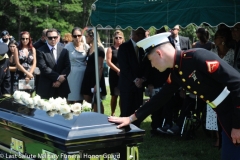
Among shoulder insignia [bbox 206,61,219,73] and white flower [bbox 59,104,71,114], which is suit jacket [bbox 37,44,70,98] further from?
shoulder insignia [bbox 206,61,219,73]

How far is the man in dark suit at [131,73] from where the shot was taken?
263 inches

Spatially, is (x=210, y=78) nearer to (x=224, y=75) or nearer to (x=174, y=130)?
(x=224, y=75)

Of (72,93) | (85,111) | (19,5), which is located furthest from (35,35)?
(85,111)

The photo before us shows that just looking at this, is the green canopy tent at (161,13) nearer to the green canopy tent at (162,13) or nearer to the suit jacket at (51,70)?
the green canopy tent at (162,13)

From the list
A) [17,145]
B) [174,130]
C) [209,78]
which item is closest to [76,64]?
[174,130]

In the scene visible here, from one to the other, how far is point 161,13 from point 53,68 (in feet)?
7.27

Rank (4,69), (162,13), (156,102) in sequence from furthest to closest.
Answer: (4,69) < (162,13) < (156,102)

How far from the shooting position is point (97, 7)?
628 cm

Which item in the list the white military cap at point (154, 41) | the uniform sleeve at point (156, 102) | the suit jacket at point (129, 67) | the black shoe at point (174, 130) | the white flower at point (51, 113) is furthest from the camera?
the black shoe at point (174, 130)

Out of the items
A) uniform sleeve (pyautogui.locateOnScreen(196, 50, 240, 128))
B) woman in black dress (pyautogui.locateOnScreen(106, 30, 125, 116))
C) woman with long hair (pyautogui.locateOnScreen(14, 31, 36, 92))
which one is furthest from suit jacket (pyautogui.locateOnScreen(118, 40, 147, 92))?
uniform sleeve (pyautogui.locateOnScreen(196, 50, 240, 128))

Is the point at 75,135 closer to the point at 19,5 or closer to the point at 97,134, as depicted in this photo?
the point at 97,134

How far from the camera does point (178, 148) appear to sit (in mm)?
6422

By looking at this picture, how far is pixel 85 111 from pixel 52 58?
3.61m

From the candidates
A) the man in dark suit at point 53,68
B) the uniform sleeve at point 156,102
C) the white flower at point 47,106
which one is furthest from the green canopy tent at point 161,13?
the white flower at point 47,106
